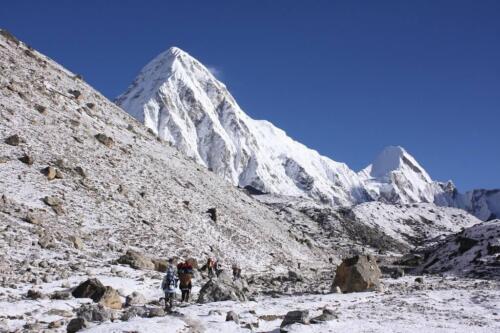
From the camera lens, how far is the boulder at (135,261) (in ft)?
119

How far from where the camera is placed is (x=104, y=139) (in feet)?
195

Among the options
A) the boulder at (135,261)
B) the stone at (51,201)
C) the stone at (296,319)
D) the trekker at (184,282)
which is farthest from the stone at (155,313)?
the stone at (51,201)

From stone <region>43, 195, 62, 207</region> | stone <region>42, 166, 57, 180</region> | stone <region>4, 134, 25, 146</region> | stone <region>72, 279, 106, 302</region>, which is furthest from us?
stone <region>4, 134, 25, 146</region>

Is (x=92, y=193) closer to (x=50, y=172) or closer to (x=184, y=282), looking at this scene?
(x=50, y=172)

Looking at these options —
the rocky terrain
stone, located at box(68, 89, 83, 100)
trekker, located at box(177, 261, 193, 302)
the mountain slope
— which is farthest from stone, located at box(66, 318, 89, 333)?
stone, located at box(68, 89, 83, 100)

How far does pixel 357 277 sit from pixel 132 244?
58.1 ft

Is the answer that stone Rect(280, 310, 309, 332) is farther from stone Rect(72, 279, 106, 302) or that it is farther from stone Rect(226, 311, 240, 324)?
stone Rect(72, 279, 106, 302)

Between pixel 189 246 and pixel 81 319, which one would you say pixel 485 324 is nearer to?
pixel 81 319

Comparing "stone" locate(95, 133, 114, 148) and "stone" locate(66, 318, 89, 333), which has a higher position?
"stone" locate(95, 133, 114, 148)

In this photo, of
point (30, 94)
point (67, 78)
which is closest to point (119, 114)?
point (67, 78)

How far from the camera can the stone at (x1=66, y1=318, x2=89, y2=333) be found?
18.5 meters

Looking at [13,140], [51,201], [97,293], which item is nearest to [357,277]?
[97,293]

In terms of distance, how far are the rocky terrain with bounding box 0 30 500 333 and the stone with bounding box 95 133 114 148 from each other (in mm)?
152

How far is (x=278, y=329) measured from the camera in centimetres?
2047
